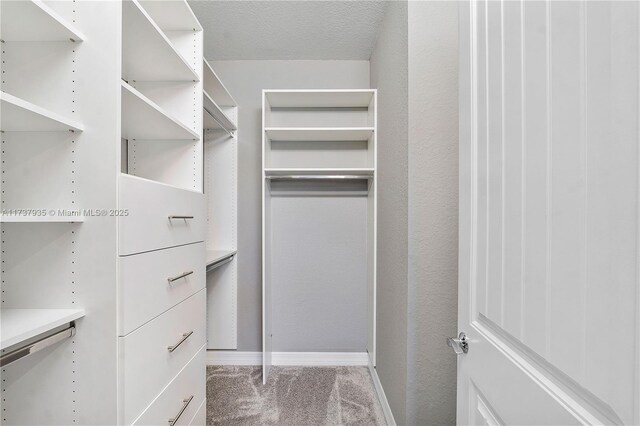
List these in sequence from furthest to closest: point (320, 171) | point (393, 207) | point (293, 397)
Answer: point (320, 171) → point (293, 397) → point (393, 207)

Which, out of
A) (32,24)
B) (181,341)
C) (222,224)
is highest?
(32,24)

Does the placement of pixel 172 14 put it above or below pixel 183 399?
above

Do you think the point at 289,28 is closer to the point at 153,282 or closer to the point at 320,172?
the point at 320,172

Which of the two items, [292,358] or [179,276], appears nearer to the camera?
[179,276]

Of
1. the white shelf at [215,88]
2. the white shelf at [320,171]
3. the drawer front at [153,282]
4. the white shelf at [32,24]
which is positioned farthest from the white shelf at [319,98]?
the white shelf at [32,24]

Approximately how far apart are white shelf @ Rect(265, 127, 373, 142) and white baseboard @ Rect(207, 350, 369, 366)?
1.72 meters

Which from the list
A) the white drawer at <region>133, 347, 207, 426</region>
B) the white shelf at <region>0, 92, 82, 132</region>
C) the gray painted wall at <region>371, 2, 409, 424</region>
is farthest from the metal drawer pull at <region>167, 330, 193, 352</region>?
the gray painted wall at <region>371, 2, 409, 424</region>

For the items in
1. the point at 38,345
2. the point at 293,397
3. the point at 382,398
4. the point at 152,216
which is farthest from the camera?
the point at 293,397

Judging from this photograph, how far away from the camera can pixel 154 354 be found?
1.09 meters

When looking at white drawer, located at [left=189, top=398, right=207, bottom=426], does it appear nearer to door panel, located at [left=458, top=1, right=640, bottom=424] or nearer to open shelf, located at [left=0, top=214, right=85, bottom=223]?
open shelf, located at [left=0, top=214, right=85, bottom=223]

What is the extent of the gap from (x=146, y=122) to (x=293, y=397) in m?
1.85

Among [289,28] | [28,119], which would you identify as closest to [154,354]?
[28,119]

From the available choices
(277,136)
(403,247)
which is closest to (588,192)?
(403,247)

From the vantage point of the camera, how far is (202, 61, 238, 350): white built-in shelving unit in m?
2.54
